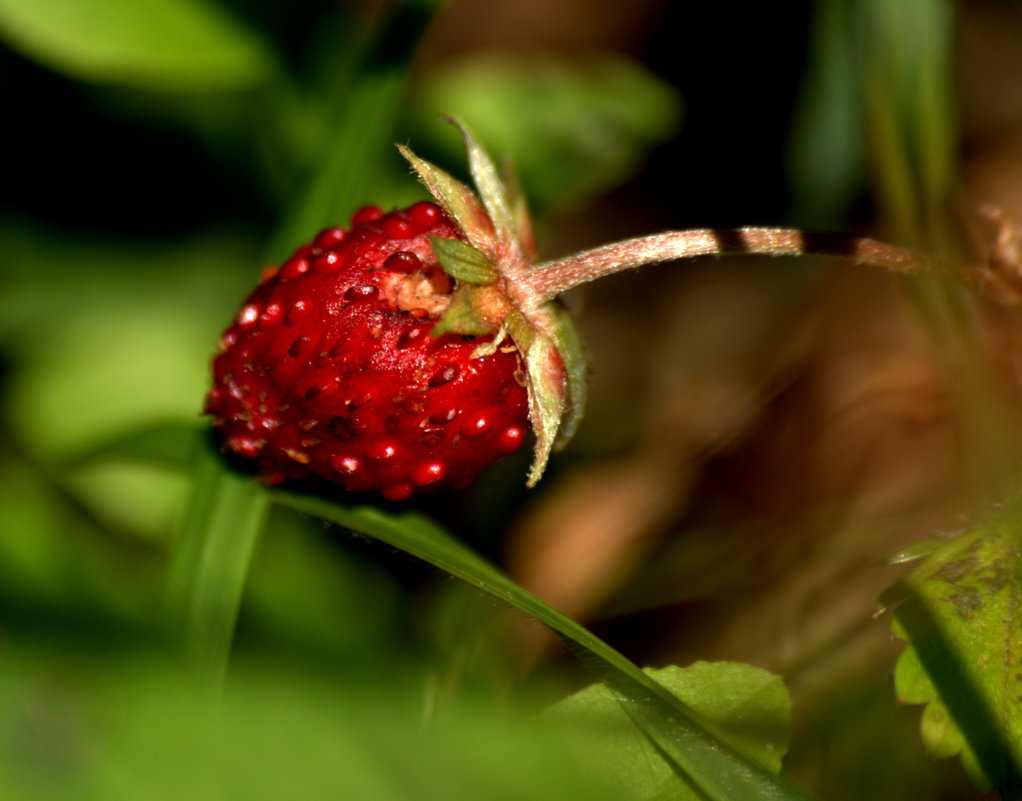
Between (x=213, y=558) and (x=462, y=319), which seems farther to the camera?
(x=213, y=558)

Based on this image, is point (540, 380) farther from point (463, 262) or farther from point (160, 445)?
point (160, 445)

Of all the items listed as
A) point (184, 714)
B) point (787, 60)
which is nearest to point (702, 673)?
point (184, 714)

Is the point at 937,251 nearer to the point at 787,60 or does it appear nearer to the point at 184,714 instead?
the point at 787,60

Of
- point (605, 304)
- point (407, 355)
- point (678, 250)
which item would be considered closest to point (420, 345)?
point (407, 355)

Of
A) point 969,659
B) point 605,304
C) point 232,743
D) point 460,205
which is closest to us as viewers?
point 232,743

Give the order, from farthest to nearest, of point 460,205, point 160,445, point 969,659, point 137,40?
point 137,40 < point 160,445 < point 460,205 < point 969,659

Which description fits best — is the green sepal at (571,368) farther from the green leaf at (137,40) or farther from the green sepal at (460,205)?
the green leaf at (137,40)

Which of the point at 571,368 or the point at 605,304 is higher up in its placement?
the point at 605,304

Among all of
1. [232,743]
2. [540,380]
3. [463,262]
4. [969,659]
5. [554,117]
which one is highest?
[554,117]
